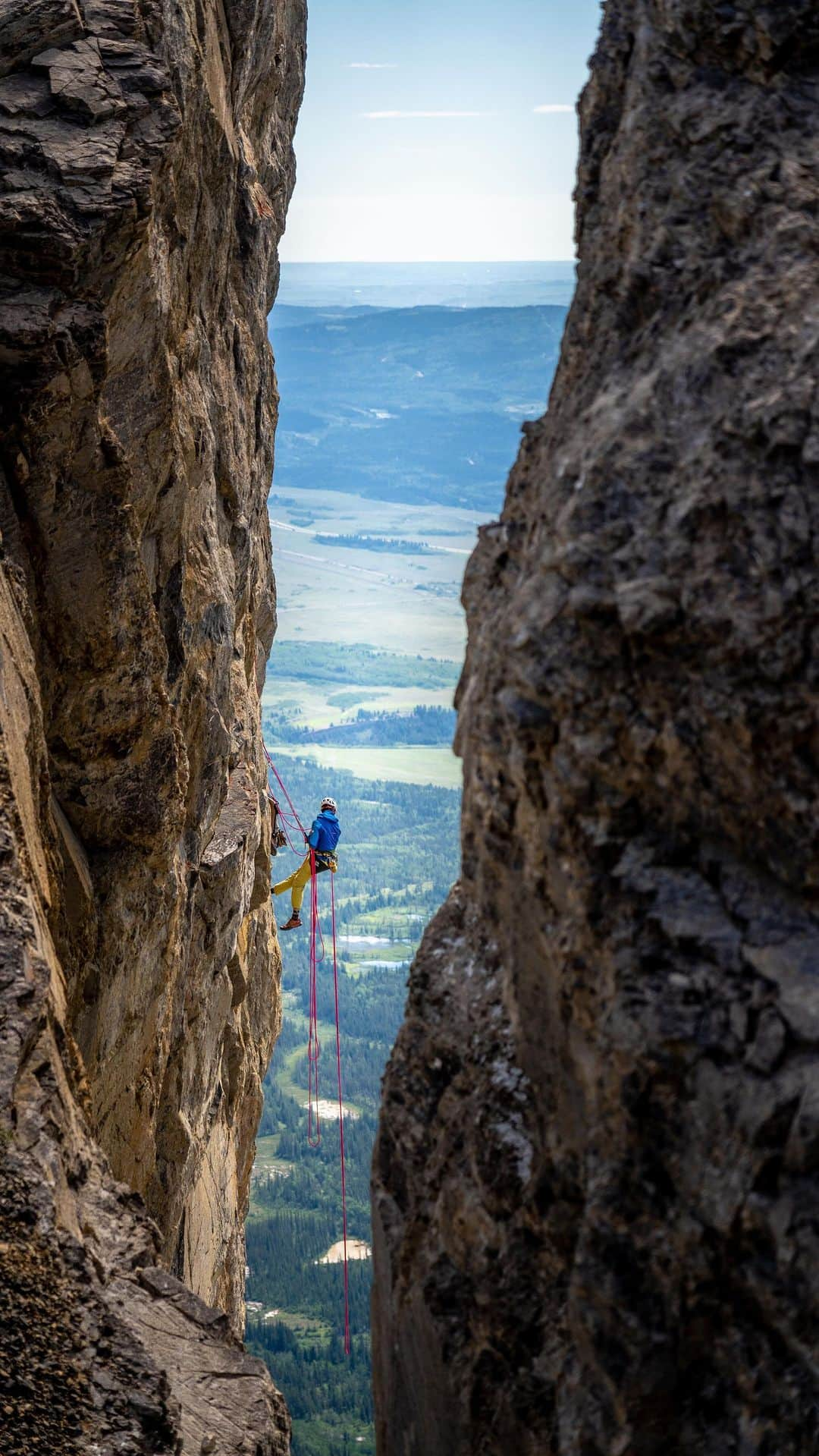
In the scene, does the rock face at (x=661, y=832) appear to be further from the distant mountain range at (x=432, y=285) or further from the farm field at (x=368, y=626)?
the distant mountain range at (x=432, y=285)

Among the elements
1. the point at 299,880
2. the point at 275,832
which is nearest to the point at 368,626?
the point at 275,832

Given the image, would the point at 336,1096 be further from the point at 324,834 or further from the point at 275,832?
the point at 324,834

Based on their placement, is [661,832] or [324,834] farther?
[324,834]

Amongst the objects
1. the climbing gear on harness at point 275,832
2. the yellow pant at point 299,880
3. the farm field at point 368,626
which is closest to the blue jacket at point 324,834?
the yellow pant at point 299,880

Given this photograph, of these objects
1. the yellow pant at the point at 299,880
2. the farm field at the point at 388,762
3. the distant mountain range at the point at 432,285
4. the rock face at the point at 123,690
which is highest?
the distant mountain range at the point at 432,285

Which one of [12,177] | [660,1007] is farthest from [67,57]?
[660,1007]

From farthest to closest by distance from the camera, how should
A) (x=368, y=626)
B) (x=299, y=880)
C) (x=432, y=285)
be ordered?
(x=432, y=285)
(x=368, y=626)
(x=299, y=880)
